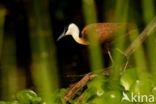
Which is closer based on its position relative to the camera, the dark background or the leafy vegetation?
the leafy vegetation

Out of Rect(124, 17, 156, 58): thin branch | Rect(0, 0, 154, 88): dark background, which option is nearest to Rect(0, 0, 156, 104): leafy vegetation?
Rect(124, 17, 156, 58): thin branch

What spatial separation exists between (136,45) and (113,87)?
0.50ft

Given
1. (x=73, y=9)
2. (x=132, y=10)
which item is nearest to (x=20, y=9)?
(x=73, y=9)

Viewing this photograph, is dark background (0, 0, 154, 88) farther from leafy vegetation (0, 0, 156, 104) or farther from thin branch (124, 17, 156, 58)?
leafy vegetation (0, 0, 156, 104)

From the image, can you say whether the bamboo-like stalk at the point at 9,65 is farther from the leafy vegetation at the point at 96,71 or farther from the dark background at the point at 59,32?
the dark background at the point at 59,32

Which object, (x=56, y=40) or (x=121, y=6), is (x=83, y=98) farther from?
(x=56, y=40)

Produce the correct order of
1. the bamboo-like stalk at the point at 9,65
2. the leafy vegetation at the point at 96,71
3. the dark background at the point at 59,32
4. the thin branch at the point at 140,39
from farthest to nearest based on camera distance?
1. the dark background at the point at 59,32
2. the thin branch at the point at 140,39
3. the bamboo-like stalk at the point at 9,65
4. the leafy vegetation at the point at 96,71

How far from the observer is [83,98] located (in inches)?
54.1

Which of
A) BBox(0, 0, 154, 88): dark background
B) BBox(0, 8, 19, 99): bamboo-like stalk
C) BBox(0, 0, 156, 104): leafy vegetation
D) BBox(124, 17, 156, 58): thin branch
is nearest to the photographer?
BBox(0, 0, 156, 104): leafy vegetation

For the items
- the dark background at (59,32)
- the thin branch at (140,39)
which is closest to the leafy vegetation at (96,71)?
Answer: the thin branch at (140,39)

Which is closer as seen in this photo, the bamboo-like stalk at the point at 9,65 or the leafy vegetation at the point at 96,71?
the leafy vegetation at the point at 96,71

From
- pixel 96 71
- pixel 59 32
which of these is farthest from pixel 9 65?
pixel 59 32

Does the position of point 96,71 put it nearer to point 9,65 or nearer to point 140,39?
point 140,39

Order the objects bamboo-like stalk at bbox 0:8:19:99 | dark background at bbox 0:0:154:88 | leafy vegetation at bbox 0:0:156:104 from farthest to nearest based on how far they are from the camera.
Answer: dark background at bbox 0:0:154:88
bamboo-like stalk at bbox 0:8:19:99
leafy vegetation at bbox 0:0:156:104
